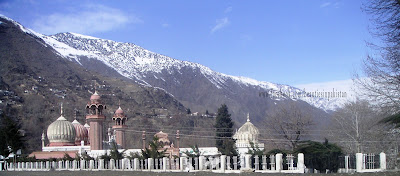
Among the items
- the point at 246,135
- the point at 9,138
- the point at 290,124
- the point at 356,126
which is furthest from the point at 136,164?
the point at 246,135

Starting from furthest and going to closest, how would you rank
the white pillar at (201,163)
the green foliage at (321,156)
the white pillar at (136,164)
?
the white pillar at (136,164)
the white pillar at (201,163)
the green foliage at (321,156)

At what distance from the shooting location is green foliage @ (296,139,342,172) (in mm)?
26641

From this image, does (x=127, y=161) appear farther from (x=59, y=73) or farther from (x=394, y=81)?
(x=59, y=73)

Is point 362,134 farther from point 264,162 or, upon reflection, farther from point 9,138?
point 9,138

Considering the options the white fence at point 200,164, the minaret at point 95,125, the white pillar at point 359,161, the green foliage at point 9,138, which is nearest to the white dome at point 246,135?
the minaret at point 95,125

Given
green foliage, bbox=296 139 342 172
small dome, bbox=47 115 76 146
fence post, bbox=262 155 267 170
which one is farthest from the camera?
small dome, bbox=47 115 76 146

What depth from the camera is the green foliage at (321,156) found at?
87.4 feet

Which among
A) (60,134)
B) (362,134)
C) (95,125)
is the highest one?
(95,125)

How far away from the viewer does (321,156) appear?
87.2ft

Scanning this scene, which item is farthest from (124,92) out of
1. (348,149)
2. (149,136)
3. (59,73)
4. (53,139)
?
(348,149)

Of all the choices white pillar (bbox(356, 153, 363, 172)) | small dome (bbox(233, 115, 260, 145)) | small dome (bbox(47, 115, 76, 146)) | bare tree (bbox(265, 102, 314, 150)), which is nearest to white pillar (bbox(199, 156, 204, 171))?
white pillar (bbox(356, 153, 363, 172))

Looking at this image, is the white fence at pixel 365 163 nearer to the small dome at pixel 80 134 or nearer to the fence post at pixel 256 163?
the fence post at pixel 256 163

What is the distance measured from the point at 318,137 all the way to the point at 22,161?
39.0 m

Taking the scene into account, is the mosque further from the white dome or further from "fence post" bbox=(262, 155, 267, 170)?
"fence post" bbox=(262, 155, 267, 170)
